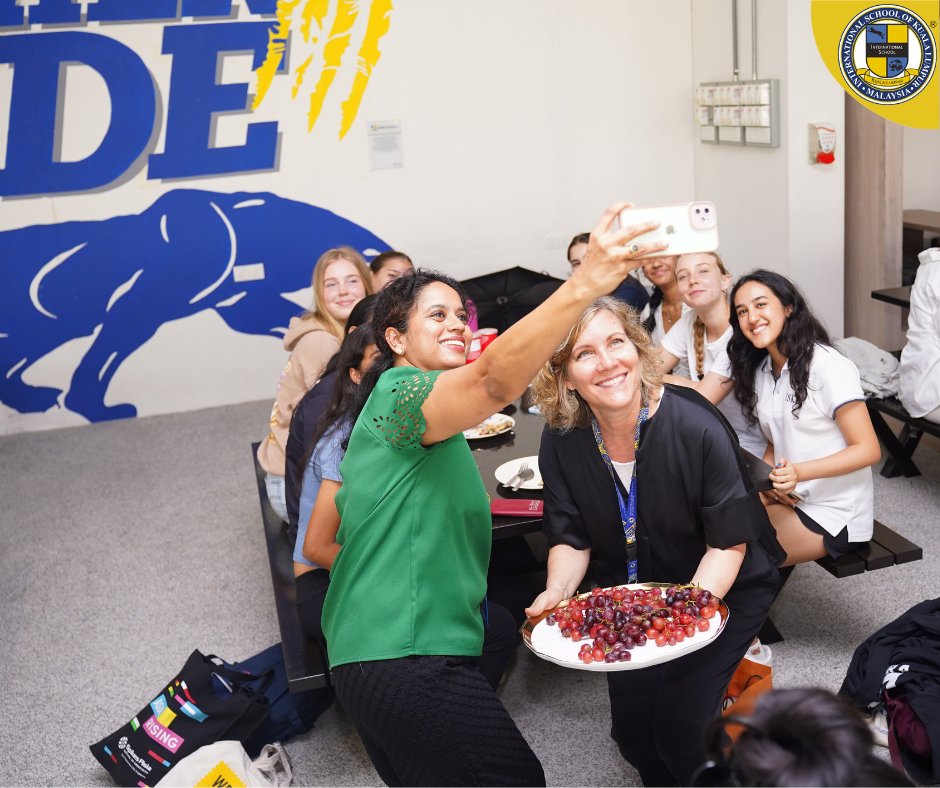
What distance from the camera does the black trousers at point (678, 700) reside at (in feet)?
7.58

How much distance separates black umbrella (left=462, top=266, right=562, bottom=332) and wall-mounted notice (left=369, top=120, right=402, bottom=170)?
1.22 m

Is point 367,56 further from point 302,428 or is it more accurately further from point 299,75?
point 302,428

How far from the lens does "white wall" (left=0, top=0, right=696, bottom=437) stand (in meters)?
6.22

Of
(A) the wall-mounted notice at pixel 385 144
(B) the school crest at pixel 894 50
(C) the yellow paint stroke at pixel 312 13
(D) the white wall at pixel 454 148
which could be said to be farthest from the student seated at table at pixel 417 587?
(C) the yellow paint stroke at pixel 312 13

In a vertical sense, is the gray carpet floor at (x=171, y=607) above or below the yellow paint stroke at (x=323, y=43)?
below

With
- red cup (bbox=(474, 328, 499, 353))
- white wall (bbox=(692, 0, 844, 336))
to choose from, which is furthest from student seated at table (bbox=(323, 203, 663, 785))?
white wall (bbox=(692, 0, 844, 336))

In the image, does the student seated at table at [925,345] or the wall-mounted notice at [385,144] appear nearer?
the student seated at table at [925,345]

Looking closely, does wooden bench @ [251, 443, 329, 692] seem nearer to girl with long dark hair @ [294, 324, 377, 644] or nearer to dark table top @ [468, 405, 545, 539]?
girl with long dark hair @ [294, 324, 377, 644]

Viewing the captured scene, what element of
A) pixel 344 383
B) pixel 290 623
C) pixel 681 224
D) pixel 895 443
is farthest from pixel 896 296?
pixel 681 224

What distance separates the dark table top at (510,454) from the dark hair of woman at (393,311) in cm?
78

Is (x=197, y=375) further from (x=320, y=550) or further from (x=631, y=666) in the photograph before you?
(x=631, y=666)

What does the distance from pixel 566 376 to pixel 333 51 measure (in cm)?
451

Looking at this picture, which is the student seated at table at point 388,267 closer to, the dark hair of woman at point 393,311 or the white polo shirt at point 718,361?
the white polo shirt at point 718,361

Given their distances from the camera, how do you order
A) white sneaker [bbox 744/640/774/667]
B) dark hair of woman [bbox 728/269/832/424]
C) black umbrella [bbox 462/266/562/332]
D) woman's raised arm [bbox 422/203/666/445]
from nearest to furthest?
woman's raised arm [bbox 422/203/666/445] → white sneaker [bbox 744/640/774/667] → dark hair of woman [bbox 728/269/832/424] → black umbrella [bbox 462/266/562/332]
